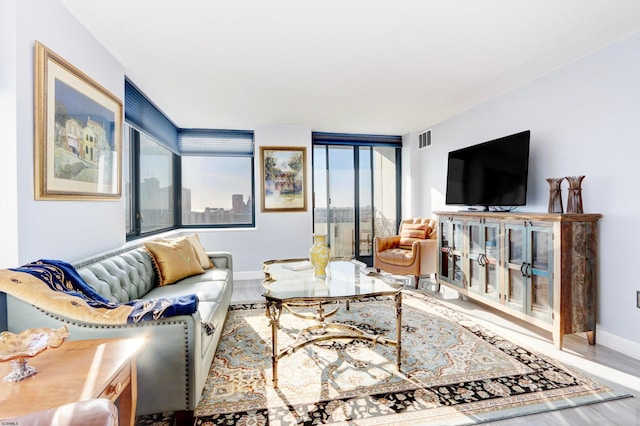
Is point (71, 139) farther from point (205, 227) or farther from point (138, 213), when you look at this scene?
point (205, 227)

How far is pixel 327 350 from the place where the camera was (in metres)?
2.56

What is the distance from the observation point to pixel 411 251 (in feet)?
15.4

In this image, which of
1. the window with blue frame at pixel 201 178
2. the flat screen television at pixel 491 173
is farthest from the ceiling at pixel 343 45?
the window with blue frame at pixel 201 178

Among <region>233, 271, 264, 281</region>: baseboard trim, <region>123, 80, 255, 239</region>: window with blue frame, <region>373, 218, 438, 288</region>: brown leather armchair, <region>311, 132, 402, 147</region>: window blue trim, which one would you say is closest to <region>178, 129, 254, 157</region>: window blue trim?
<region>123, 80, 255, 239</region>: window with blue frame

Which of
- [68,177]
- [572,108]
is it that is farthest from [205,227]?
[572,108]

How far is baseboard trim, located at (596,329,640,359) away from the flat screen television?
130cm

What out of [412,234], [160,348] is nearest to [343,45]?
[160,348]

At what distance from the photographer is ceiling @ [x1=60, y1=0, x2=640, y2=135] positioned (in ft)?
7.04

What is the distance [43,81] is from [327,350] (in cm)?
261

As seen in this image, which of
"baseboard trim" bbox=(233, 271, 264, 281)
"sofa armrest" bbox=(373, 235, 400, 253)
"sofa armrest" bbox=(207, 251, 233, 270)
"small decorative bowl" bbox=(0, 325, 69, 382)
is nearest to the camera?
"small decorative bowl" bbox=(0, 325, 69, 382)

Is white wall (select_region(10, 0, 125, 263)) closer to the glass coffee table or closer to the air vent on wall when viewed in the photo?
the glass coffee table

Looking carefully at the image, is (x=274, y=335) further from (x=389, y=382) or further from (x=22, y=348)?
(x=22, y=348)

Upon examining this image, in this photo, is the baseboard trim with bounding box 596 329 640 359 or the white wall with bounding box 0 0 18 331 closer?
the white wall with bounding box 0 0 18 331

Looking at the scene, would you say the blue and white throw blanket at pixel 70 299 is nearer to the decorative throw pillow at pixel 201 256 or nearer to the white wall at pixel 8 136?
the white wall at pixel 8 136
